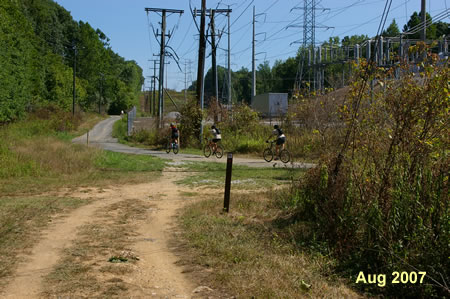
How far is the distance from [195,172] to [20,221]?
10.1m

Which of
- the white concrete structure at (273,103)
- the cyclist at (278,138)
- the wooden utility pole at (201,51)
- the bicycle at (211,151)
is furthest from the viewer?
Answer: the white concrete structure at (273,103)

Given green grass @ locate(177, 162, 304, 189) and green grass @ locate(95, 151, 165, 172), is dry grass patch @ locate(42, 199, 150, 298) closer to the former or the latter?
green grass @ locate(177, 162, 304, 189)

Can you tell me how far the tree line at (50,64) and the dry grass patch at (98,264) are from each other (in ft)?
95.8

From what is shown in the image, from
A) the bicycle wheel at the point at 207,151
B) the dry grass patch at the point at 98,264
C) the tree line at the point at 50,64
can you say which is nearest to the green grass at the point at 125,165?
the bicycle wheel at the point at 207,151

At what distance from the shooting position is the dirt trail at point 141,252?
5305mm

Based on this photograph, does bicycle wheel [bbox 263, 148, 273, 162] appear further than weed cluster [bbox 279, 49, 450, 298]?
Yes

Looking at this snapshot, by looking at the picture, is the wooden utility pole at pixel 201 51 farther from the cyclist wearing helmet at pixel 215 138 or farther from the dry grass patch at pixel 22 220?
the dry grass patch at pixel 22 220

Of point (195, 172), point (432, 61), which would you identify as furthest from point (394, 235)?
point (195, 172)

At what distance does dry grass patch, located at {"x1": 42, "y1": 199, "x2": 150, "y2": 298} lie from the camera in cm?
516

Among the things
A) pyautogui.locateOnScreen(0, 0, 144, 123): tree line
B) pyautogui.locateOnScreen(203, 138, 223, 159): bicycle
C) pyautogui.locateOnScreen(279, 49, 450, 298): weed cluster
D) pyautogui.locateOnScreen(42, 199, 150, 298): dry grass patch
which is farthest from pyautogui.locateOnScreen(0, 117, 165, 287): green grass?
pyautogui.locateOnScreen(0, 0, 144, 123): tree line

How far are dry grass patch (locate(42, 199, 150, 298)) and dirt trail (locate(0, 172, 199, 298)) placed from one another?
5.4 inches

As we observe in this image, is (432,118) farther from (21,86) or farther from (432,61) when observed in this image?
(21,86)

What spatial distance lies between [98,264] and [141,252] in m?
0.92

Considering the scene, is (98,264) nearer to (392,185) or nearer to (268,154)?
(392,185)
